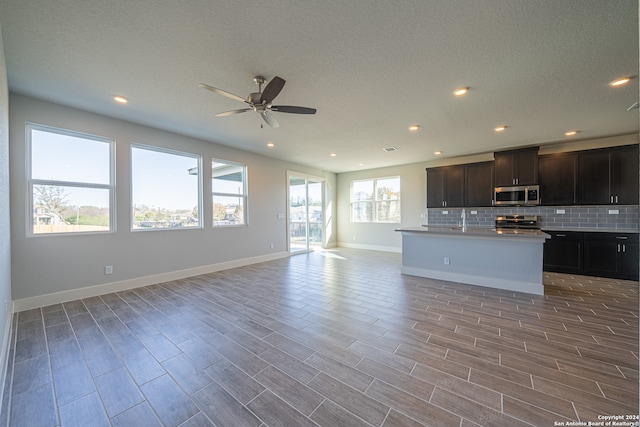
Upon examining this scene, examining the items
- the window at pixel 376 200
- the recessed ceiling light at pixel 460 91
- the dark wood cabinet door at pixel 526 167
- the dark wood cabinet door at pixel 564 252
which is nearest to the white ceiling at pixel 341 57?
the recessed ceiling light at pixel 460 91

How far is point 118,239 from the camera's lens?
388 centimetres

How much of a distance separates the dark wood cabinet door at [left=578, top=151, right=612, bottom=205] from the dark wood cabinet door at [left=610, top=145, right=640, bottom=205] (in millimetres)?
86

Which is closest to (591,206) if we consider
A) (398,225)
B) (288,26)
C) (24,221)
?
(398,225)

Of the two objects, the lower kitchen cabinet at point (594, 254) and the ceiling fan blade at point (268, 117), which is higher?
the ceiling fan blade at point (268, 117)

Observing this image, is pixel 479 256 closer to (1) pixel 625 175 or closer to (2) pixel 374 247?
(1) pixel 625 175

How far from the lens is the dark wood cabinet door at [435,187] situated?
640 cm

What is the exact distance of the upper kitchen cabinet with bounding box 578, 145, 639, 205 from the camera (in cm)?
445

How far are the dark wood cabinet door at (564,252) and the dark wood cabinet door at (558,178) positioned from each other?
2.30ft

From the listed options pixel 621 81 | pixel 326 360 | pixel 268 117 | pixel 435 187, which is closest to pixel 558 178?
pixel 435 187

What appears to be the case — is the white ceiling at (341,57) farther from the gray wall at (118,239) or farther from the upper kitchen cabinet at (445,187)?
the upper kitchen cabinet at (445,187)

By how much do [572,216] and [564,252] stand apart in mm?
913

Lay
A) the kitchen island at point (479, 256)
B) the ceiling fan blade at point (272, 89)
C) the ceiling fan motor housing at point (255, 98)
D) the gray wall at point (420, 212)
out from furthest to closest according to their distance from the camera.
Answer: the gray wall at point (420, 212) → the kitchen island at point (479, 256) → the ceiling fan motor housing at point (255, 98) → the ceiling fan blade at point (272, 89)

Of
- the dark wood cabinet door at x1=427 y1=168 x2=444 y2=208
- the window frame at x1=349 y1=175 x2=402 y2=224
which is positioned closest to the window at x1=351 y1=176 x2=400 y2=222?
the window frame at x1=349 y1=175 x2=402 y2=224

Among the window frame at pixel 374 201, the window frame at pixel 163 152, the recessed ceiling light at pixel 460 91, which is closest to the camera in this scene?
the recessed ceiling light at pixel 460 91
